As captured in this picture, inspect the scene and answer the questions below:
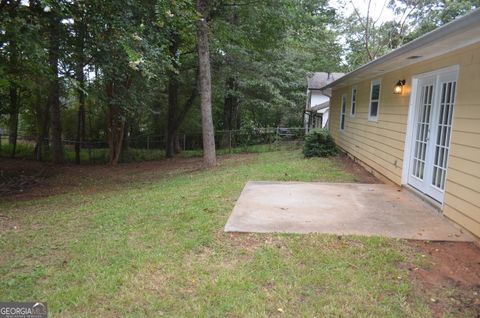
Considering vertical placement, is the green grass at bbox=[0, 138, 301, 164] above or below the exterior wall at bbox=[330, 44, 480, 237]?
below

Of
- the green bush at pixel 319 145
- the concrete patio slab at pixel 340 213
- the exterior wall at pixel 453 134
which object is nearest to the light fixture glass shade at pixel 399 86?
the exterior wall at pixel 453 134

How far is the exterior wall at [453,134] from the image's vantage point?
4.47 m

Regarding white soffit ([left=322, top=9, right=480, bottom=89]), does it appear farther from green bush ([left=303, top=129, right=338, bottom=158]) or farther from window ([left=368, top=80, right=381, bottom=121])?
green bush ([left=303, top=129, right=338, bottom=158])

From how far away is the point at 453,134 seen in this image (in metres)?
5.02

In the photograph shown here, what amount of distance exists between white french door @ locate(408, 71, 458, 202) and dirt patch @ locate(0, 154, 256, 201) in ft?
21.7

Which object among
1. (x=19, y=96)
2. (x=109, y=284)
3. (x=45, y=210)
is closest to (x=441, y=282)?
(x=109, y=284)

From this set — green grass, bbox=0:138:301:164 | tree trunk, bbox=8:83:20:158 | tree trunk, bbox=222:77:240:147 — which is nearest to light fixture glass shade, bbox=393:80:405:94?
green grass, bbox=0:138:301:164

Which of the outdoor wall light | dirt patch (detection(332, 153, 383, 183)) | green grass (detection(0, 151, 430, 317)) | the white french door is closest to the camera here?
green grass (detection(0, 151, 430, 317))

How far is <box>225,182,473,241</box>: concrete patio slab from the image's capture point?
14.9 ft

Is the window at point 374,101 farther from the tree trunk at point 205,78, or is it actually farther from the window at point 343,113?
the tree trunk at point 205,78

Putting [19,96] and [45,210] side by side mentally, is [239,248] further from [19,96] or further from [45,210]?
[19,96]

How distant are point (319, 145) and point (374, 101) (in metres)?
3.26

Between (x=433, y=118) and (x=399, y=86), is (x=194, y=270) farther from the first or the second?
(x=399, y=86)

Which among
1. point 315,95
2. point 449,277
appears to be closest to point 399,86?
point 449,277
